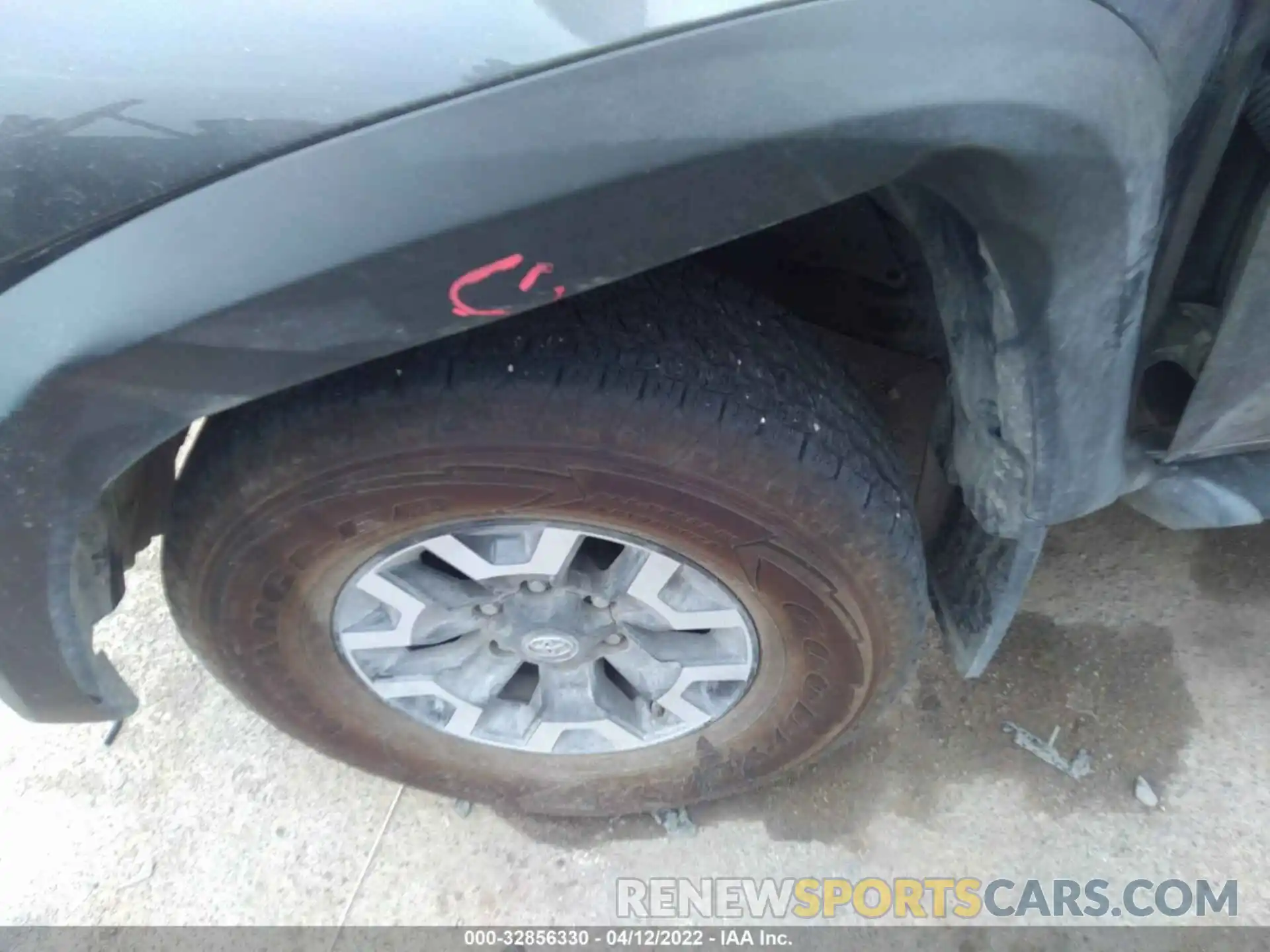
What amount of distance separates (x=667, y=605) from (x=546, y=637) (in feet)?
0.79

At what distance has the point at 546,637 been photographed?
164cm

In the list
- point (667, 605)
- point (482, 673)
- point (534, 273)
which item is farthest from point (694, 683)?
point (534, 273)

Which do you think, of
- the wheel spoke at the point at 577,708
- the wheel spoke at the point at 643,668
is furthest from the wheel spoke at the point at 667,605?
the wheel spoke at the point at 577,708

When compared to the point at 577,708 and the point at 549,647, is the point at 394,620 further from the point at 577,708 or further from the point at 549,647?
the point at 577,708

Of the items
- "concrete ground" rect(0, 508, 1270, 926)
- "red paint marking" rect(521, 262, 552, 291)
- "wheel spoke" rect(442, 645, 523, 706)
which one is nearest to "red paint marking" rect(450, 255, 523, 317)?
"red paint marking" rect(521, 262, 552, 291)

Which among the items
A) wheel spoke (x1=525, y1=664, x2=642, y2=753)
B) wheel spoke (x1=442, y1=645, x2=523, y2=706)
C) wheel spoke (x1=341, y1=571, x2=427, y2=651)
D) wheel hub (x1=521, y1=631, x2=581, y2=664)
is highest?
wheel spoke (x1=341, y1=571, x2=427, y2=651)

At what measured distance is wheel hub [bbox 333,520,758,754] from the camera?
1.47 metres

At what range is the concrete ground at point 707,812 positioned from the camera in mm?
1880

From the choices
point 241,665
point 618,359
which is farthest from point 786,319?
point 241,665

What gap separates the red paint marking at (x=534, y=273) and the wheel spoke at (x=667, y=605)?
56 cm

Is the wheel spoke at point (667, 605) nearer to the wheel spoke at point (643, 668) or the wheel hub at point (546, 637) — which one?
the wheel hub at point (546, 637)

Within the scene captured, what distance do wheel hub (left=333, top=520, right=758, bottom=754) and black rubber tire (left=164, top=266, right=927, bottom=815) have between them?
6cm

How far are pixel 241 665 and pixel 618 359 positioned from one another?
0.85 metres

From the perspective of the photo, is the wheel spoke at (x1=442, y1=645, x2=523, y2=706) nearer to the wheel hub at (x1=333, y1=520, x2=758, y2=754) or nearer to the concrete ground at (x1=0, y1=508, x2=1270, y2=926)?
the wheel hub at (x1=333, y1=520, x2=758, y2=754)
